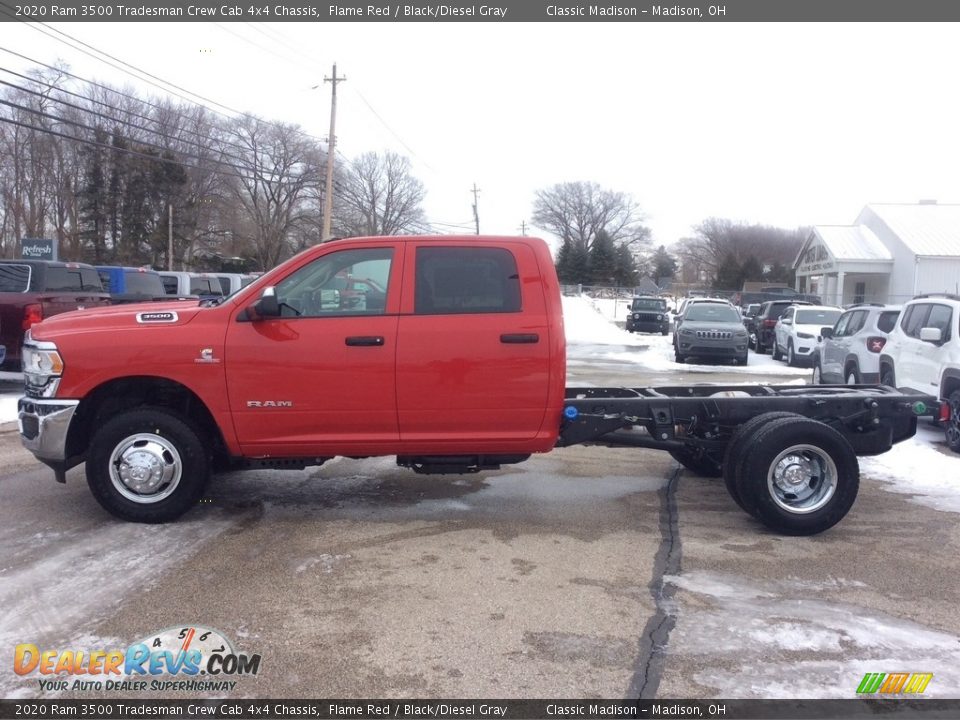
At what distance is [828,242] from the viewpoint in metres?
41.4

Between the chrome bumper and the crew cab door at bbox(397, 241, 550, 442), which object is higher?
the crew cab door at bbox(397, 241, 550, 442)

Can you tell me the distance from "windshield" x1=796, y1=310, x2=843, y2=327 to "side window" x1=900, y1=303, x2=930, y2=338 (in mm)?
10328

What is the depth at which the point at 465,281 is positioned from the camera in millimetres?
5785

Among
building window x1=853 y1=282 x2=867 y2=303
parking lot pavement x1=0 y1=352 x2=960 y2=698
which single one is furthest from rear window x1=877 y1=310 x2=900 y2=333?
building window x1=853 y1=282 x2=867 y2=303

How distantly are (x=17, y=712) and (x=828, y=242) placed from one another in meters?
43.8

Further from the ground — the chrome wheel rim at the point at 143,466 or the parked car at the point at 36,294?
the parked car at the point at 36,294

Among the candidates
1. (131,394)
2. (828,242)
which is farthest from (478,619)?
(828,242)

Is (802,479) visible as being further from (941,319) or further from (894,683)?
(941,319)

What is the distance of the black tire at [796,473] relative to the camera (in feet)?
18.6

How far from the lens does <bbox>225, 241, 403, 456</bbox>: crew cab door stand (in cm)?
557

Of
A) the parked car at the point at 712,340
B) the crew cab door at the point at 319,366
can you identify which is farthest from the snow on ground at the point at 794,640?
the parked car at the point at 712,340

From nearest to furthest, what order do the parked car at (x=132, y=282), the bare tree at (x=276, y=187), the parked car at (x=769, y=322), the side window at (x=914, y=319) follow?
the side window at (x=914, y=319) < the parked car at (x=132, y=282) < the parked car at (x=769, y=322) < the bare tree at (x=276, y=187)

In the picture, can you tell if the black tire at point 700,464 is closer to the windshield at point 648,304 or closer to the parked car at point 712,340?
the parked car at point 712,340

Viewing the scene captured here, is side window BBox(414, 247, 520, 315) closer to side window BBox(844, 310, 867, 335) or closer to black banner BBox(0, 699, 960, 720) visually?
black banner BBox(0, 699, 960, 720)
